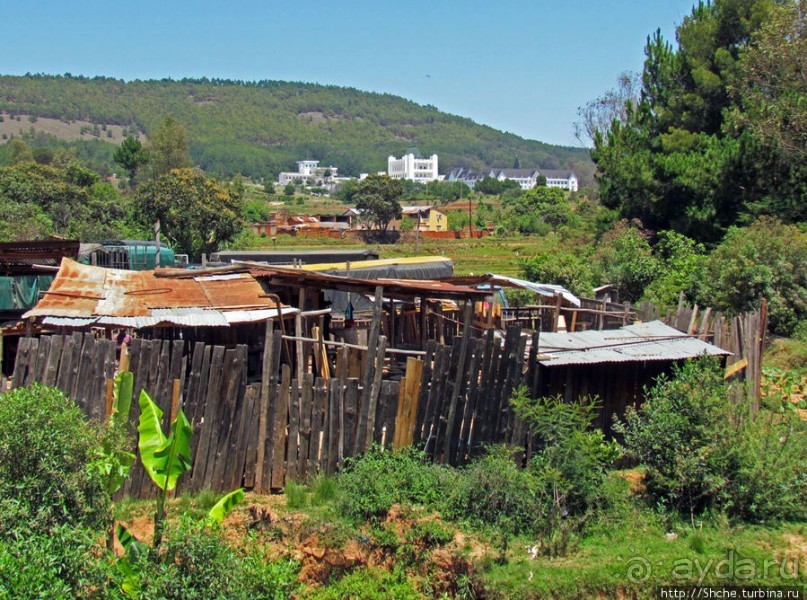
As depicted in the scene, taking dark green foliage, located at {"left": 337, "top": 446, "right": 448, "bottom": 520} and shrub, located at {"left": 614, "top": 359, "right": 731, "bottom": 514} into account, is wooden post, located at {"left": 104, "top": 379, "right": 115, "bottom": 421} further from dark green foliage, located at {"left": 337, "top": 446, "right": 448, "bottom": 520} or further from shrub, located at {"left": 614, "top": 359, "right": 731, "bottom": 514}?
shrub, located at {"left": 614, "top": 359, "right": 731, "bottom": 514}

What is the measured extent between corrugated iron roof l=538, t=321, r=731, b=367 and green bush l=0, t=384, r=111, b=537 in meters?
4.44

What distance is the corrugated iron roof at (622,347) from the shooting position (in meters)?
8.49

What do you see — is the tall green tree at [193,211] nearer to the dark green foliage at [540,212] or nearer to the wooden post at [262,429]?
the wooden post at [262,429]

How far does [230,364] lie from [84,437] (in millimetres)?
2116

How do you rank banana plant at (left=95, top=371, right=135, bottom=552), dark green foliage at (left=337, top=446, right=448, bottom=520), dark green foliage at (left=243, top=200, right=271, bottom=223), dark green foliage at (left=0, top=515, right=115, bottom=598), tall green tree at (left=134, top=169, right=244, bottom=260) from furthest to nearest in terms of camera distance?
dark green foliage at (left=243, top=200, right=271, bottom=223) → tall green tree at (left=134, top=169, right=244, bottom=260) → dark green foliage at (left=337, top=446, right=448, bottom=520) → banana plant at (left=95, top=371, right=135, bottom=552) → dark green foliage at (left=0, top=515, right=115, bottom=598)

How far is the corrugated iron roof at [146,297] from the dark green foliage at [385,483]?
10.8ft

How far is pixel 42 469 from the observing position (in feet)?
17.6

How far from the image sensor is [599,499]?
285 inches

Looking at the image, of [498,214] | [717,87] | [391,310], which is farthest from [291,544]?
[498,214]

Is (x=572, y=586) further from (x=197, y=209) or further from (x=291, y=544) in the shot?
(x=197, y=209)

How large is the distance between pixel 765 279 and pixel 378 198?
59420 mm

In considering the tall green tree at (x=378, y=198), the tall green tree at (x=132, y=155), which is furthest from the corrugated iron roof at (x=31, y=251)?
the tall green tree at (x=132, y=155)

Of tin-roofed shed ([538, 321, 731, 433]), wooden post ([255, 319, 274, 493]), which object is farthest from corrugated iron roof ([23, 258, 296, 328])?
tin-roofed shed ([538, 321, 731, 433])

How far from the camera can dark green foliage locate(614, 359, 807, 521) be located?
7.17 meters
